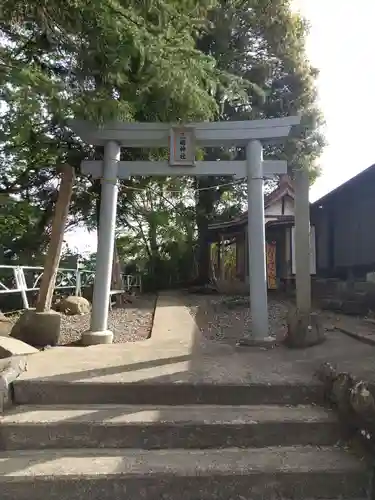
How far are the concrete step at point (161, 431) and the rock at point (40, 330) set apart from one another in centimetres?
263

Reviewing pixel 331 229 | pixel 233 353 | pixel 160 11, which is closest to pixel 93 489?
pixel 233 353

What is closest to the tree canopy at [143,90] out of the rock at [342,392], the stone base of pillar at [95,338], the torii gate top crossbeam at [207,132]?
the torii gate top crossbeam at [207,132]

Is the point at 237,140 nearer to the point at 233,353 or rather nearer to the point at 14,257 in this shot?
the point at 233,353

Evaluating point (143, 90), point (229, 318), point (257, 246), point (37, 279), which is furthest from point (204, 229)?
point (143, 90)

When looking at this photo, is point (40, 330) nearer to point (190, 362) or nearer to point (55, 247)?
point (55, 247)

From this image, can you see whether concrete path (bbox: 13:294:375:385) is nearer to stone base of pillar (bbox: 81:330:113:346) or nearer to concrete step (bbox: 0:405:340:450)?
stone base of pillar (bbox: 81:330:113:346)

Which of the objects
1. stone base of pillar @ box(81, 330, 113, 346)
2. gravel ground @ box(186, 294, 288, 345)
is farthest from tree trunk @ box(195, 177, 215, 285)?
stone base of pillar @ box(81, 330, 113, 346)

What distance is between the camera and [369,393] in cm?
305

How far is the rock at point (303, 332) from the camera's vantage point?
19.1 ft

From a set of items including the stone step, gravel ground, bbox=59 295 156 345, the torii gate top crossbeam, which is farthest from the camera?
gravel ground, bbox=59 295 156 345

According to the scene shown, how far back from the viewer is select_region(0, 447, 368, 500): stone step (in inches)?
111

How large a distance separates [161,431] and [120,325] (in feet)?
17.1

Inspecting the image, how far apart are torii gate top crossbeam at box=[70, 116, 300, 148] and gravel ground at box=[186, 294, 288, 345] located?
9.75 feet

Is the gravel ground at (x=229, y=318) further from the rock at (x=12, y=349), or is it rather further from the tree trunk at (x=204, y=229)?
the tree trunk at (x=204, y=229)
